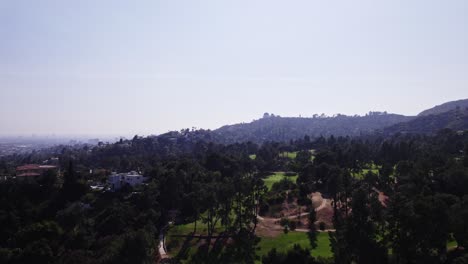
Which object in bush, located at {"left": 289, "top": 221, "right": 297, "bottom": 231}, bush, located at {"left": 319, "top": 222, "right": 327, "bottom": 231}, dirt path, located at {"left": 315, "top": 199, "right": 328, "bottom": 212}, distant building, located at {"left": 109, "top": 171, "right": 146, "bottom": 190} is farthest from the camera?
distant building, located at {"left": 109, "top": 171, "right": 146, "bottom": 190}

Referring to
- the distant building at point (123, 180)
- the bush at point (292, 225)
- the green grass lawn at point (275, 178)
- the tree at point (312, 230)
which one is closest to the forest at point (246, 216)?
the tree at point (312, 230)

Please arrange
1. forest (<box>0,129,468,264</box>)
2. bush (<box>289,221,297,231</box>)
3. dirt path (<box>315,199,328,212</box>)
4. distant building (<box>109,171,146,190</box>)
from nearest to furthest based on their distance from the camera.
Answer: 1. forest (<box>0,129,468,264</box>)
2. bush (<box>289,221,297,231</box>)
3. dirt path (<box>315,199,328,212</box>)
4. distant building (<box>109,171,146,190</box>)

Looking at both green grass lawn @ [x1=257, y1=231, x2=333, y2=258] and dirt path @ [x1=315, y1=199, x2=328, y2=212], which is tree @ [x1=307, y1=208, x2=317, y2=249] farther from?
dirt path @ [x1=315, y1=199, x2=328, y2=212]

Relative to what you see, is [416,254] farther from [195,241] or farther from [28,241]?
[28,241]

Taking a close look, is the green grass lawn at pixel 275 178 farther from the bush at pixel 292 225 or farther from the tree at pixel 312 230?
the tree at pixel 312 230

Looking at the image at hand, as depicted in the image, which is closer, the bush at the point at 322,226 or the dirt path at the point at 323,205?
the bush at the point at 322,226

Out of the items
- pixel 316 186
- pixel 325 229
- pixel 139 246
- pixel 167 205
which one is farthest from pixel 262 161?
pixel 139 246

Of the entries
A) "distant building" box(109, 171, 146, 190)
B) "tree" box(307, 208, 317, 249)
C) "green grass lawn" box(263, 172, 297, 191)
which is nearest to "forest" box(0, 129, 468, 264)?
"tree" box(307, 208, 317, 249)
